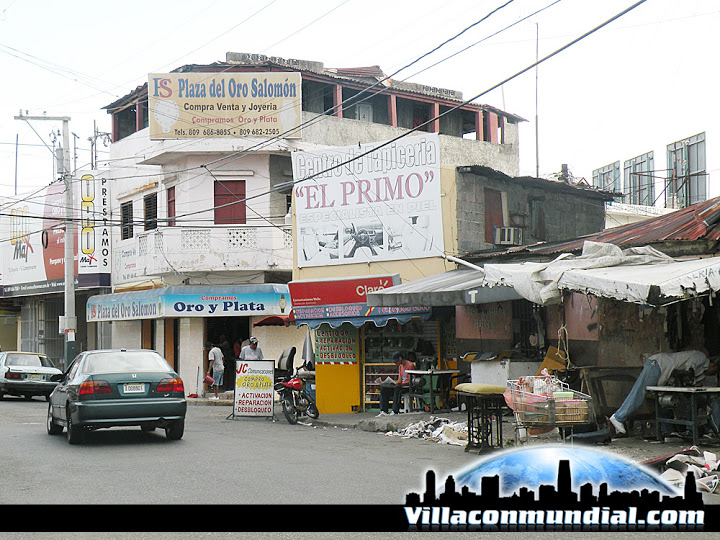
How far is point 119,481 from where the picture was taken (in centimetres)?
942

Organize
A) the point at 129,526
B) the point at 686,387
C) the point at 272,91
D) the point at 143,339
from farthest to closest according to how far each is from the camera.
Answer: the point at 143,339 → the point at 272,91 → the point at 686,387 → the point at 129,526

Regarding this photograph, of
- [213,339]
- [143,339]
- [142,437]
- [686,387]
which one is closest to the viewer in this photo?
[686,387]

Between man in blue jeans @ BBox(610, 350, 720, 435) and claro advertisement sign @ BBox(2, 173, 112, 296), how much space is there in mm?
20425

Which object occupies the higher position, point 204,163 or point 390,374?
point 204,163

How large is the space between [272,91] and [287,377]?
11.8 meters

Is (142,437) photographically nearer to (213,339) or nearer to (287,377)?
(287,377)

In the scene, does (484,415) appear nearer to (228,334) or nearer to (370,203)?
(370,203)

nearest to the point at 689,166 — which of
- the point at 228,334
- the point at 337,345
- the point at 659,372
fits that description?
the point at 337,345

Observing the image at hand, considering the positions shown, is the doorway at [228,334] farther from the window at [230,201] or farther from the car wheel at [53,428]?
the car wheel at [53,428]

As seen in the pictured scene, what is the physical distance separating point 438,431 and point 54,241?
27594 millimetres

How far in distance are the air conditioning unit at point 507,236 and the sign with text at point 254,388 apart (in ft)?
20.9

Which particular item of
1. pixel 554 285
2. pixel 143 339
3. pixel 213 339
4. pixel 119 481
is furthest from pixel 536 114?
pixel 119 481

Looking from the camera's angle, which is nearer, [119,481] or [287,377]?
[119,481]

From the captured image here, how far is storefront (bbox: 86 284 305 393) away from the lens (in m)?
27.6
